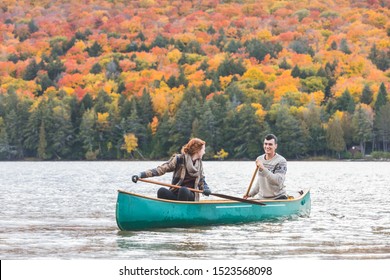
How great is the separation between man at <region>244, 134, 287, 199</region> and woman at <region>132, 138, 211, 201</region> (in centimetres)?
154

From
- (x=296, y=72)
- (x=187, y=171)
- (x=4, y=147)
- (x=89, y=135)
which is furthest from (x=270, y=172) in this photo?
(x=296, y=72)

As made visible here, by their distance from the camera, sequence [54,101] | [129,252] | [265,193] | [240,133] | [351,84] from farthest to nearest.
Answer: [351,84], [54,101], [240,133], [265,193], [129,252]

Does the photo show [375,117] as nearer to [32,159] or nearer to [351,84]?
[351,84]

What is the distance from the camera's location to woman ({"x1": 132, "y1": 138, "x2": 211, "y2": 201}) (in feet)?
75.9

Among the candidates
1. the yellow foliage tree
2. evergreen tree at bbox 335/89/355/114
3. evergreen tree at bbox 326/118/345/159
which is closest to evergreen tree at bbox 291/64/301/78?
evergreen tree at bbox 335/89/355/114

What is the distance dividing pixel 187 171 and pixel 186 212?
40.7 inches

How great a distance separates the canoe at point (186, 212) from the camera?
2283 cm

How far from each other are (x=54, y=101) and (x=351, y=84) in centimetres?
5379

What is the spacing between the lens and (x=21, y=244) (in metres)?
21.0

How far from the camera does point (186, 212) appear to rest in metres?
23.6

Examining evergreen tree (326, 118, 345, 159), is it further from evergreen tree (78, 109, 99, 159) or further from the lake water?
the lake water

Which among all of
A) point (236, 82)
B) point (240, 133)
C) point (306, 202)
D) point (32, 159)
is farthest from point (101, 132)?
point (306, 202)

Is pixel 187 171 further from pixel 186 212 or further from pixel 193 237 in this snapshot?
pixel 193 237

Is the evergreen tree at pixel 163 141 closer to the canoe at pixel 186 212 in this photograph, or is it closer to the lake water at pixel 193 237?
the lake water at pixel 193 237
